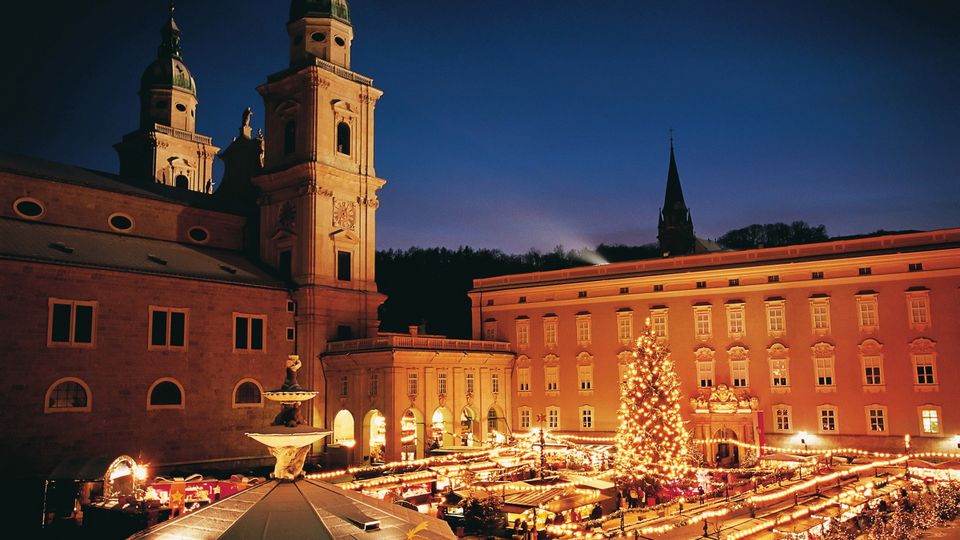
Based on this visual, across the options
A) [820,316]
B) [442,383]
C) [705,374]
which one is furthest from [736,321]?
[442,383]

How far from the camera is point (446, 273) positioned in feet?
281

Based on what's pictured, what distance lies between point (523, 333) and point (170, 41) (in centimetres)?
3617

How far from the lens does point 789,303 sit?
3988 cm

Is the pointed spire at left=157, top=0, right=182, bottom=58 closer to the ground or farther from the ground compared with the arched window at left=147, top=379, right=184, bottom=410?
farther from the ground

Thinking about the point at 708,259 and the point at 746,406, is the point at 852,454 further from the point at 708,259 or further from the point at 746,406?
the point at 708,259

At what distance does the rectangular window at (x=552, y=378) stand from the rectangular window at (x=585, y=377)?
1473 millimetres

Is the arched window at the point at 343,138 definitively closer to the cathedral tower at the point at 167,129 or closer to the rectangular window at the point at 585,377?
the cathedral tower at the point at 167,129

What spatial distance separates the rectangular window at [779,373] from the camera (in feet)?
129

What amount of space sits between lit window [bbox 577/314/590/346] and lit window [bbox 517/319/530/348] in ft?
11.8

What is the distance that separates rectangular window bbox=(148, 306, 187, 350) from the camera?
119 feet

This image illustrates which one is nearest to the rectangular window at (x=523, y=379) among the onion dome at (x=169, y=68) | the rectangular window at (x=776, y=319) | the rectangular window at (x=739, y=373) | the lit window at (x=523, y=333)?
the lit window at (x=523, y=333)

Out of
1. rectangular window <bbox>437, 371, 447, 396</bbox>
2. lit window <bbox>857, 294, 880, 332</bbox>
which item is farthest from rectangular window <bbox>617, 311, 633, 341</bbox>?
lit window <bbox>857, 294, 880, 332</bbox>

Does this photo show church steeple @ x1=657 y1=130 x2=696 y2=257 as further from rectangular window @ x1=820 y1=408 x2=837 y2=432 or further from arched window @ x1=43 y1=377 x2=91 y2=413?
arched window @ x1=43 y1=377 x2=91 y2=413

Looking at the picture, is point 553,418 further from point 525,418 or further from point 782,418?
point 782,418
